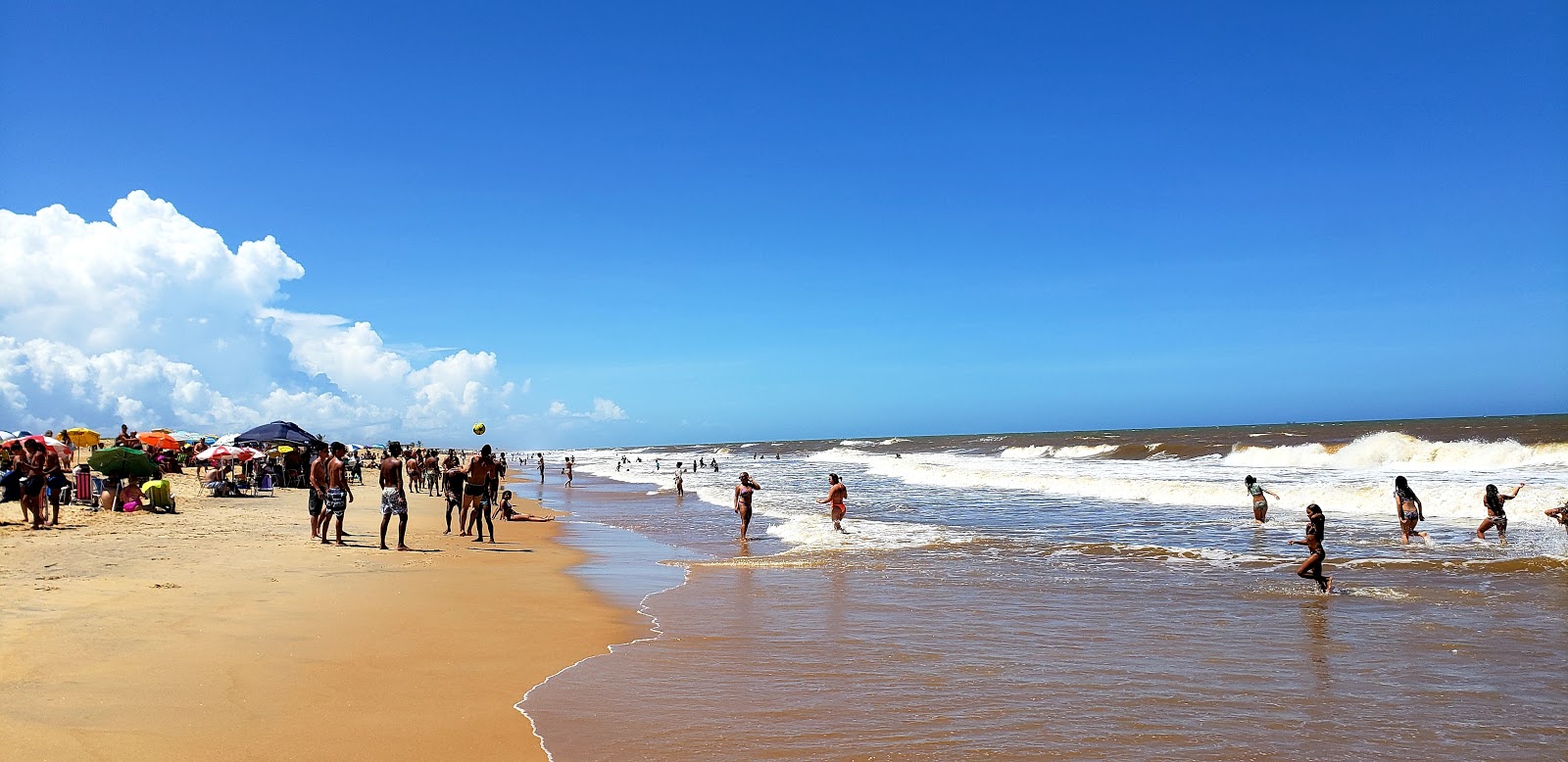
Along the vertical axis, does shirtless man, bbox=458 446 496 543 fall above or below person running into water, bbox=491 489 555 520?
above

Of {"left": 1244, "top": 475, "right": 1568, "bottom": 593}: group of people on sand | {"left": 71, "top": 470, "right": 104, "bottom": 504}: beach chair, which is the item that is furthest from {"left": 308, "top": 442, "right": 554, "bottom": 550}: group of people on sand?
{"left": 1244, "top": 475, "right": 1568, "bottom": 593}: group of people on sand

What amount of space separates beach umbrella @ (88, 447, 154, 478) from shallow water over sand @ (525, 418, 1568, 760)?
12.8 m

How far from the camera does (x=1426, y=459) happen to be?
137 feet

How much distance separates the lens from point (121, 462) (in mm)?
18469

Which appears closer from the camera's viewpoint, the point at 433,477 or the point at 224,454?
the point at 224,454

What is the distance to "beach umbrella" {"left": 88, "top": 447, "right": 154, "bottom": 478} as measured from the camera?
18.2 metres

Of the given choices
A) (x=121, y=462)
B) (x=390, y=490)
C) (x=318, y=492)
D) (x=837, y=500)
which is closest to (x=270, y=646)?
(x=390, y=490)

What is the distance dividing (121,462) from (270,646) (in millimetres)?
15197

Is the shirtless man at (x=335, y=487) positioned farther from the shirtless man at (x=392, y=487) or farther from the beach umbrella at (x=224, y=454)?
the beach umbrella at (x=224, y=454)

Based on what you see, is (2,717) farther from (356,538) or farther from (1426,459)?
(1426,459)

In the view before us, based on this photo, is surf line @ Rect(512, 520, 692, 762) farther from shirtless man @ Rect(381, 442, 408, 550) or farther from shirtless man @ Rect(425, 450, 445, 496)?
shirtless man @ Rect(425, 450, 445, 496)

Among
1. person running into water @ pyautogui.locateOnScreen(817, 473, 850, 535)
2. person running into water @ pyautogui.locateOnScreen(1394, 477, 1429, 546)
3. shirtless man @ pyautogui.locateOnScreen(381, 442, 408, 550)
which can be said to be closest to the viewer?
shirtless man @ pyautogui.locateOnScreen(381, 442, 408, 550)

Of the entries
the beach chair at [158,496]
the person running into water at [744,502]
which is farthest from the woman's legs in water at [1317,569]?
the beach chair at [158,496]

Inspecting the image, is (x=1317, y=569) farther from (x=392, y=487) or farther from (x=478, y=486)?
(x=478, y=486)
